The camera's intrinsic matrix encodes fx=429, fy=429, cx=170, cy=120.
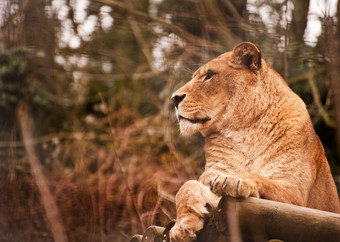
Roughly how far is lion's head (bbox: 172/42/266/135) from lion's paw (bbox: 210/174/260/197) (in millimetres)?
422

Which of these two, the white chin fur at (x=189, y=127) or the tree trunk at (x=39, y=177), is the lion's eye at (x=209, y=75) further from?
the tree trunk at (x=39, y=177)

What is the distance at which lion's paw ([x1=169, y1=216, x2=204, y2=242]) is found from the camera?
1562 mm

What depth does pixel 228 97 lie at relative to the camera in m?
1.90

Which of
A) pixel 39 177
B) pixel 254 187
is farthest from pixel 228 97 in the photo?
pixel 39 177

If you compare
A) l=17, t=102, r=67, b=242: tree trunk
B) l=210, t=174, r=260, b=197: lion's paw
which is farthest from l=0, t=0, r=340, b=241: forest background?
l=210, t=174, r=260, b=197: lion's paw

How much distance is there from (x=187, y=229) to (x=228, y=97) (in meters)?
0.63

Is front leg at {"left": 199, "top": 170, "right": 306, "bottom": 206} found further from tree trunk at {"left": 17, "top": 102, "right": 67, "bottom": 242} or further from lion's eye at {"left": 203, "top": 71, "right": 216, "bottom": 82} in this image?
tree trunk at {"left": 17, "top": 102, "right": 67, "bottom": 242}

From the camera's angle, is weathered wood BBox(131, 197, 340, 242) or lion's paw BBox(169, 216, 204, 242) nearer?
weathered wood BBox(131, 197, 340, 242)

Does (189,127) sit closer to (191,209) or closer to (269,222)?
(191,209)

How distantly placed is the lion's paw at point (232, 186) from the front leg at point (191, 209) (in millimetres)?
74

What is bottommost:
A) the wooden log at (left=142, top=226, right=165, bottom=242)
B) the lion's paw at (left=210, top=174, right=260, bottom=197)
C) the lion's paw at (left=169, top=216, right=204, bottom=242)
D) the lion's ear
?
the wooden log at (left=142, top=226, right=165, bottom=242)

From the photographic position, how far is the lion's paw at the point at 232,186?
1.47m

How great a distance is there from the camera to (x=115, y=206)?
279cm

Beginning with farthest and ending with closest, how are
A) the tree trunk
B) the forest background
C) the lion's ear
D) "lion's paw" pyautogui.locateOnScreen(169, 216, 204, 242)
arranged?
the tree trunk < the forest background < the lion's ear < "lion's paw" pyautogui.locateOnScreen(169, 216, 204, 242)
